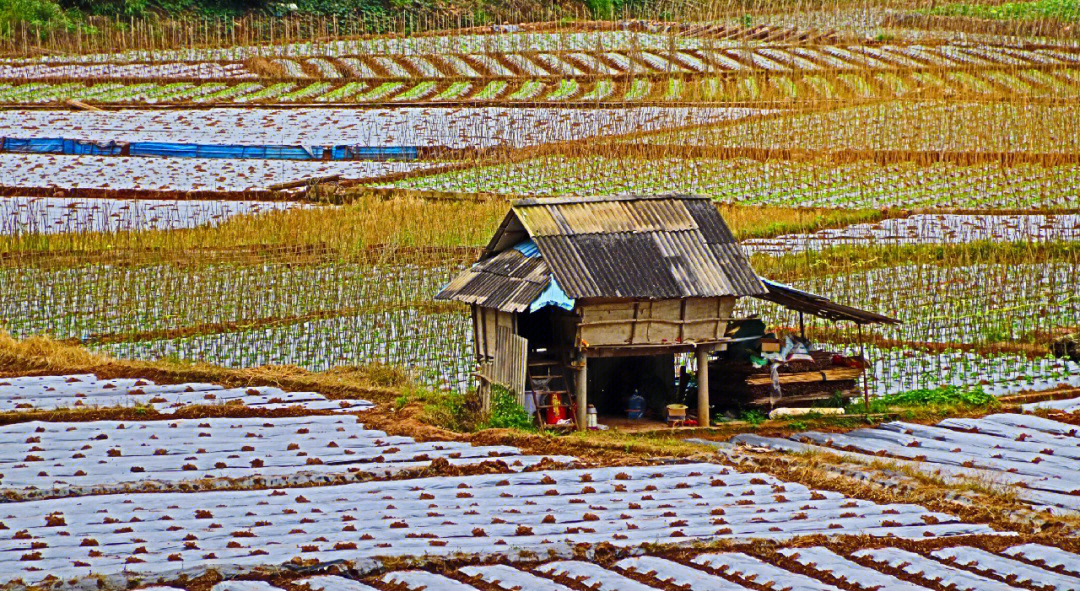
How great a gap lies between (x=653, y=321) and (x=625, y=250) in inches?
33.6

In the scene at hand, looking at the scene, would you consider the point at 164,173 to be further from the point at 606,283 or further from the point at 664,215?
the point at 606,283

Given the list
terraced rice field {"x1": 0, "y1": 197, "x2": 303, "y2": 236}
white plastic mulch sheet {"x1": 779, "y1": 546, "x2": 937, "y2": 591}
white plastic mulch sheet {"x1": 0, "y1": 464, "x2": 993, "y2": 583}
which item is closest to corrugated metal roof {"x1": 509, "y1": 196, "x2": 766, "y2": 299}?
white plastic mulch sheet {"x1": 0, "y1": 464, "x2": 993, "y2": 583}

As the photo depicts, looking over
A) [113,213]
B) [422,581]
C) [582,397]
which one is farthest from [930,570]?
[113,213]

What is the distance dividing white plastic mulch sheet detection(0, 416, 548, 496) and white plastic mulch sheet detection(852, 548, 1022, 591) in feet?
12.9

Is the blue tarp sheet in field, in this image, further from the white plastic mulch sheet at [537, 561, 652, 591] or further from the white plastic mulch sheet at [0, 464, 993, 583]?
the white plastic mulch sheet at [537, 561, 652, 591]

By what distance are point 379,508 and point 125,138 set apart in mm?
23580

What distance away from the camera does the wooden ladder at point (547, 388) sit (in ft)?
52.0

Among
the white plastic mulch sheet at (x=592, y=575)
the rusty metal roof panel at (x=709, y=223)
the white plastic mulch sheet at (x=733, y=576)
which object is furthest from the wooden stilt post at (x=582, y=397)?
the white plastic mulch sheet at (x=592, y=575)

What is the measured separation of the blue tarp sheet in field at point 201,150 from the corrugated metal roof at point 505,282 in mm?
16245

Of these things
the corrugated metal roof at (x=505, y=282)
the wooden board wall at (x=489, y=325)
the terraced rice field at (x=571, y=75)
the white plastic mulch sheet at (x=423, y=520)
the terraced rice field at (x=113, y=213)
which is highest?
the terraced rice field at (x=571, y=75)

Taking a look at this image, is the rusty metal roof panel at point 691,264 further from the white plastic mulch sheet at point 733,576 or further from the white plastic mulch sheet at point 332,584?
the white plastic mulch sheet at point 332,584

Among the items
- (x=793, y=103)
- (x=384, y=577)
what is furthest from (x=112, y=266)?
(x=793, y=103)

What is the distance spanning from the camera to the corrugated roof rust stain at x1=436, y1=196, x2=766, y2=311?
619 inches

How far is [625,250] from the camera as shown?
1612cm
